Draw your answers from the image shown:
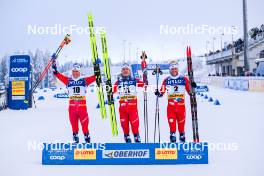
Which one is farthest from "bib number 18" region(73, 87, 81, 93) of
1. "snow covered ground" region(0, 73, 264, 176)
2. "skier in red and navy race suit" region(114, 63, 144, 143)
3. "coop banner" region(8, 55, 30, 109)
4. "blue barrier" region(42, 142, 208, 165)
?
"coop banner" region(8, 55, 30, 109)

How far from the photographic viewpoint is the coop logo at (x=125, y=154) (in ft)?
22.2

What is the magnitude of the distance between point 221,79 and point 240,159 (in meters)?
36.2

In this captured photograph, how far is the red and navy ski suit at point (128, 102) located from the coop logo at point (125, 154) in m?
1.07

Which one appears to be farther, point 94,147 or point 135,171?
point 94,147

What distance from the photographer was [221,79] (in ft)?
139

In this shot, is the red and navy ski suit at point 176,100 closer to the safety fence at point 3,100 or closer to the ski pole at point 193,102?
the ski pole at point 193,102

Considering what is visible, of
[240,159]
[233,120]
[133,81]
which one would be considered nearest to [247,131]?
[233,120]

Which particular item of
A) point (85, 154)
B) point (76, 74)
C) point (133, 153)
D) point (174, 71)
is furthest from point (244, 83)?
point (85, 154)

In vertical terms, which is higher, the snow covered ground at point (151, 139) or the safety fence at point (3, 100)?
the safety fence at point (3, 100)

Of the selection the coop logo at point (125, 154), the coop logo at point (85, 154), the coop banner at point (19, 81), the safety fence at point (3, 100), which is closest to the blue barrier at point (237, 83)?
the coop banner at point (19, 81)

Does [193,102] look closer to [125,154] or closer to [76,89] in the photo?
[125,154]

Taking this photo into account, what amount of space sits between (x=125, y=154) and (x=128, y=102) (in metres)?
1.35

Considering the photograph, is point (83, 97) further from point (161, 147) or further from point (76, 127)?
point (161, 147)

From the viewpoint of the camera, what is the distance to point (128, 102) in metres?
7.79
